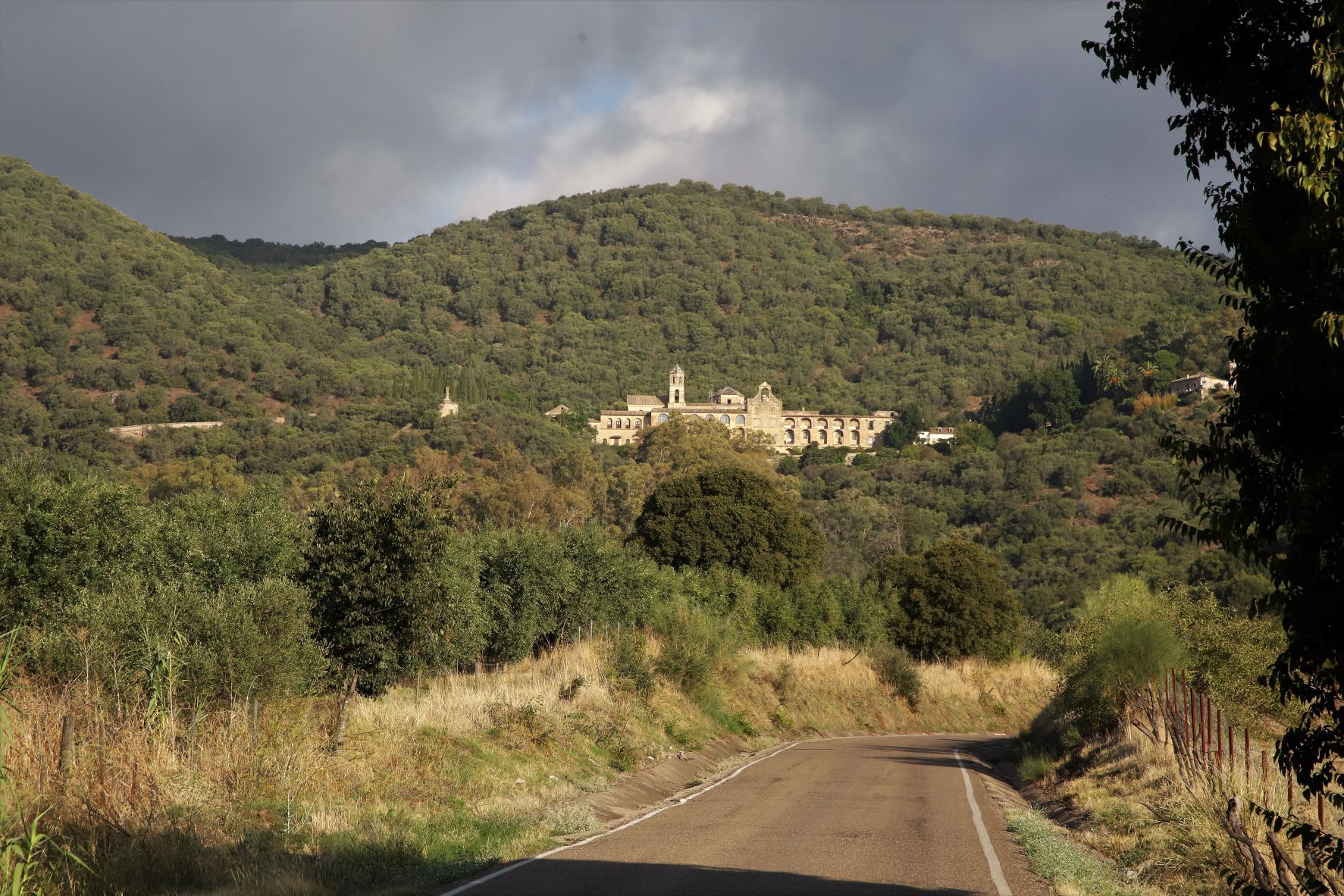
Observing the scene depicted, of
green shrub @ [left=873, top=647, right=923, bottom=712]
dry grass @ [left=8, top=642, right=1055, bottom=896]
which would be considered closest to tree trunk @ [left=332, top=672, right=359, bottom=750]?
dry grass @ [left=8, top=642, right=1055, bottom=896]

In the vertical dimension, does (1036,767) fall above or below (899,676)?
above

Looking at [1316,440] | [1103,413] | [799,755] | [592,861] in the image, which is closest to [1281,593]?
[1316,440]

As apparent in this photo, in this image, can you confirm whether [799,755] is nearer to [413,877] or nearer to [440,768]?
[440,768]

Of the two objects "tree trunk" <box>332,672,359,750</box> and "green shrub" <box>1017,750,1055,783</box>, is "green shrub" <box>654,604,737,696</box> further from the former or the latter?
"tree trunk" <box>332,672,359,750</box>

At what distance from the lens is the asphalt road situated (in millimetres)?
10461

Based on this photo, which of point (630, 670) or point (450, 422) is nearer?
point (630, 670)

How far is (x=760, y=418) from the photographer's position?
181m

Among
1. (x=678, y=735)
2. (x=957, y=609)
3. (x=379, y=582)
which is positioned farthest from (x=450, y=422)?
(x=379, y=582)

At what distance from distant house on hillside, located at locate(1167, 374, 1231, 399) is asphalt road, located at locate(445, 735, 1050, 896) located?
101722mm

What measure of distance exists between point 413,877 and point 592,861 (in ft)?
5.94

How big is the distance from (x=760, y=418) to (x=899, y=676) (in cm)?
13414

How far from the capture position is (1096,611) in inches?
1243

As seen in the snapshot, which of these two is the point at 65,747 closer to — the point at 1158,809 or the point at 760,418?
the point at 1158,809

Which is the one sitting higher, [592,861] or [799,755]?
[592,861]
